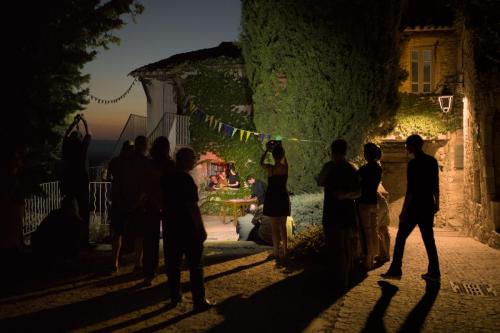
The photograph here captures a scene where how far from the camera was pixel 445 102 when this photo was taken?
41.0 feet

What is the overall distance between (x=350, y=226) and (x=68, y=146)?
4805 millimetres

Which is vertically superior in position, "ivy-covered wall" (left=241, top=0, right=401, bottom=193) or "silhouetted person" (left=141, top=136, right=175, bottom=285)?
"ivy-covered wall" (left=241, top=0, right=401, bottom=193)

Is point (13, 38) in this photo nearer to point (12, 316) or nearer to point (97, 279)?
point (97, 279)

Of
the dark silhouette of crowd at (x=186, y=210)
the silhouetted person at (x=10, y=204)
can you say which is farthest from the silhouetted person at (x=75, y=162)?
the silhouetted person at (x=10, y=204)

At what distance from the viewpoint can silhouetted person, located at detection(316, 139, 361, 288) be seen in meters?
5.83

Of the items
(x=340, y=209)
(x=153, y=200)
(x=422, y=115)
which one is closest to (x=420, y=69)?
(x=422, y=115)

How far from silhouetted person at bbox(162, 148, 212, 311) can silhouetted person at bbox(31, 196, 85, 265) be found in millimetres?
2433

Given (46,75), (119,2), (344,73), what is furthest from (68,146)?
(344,73)

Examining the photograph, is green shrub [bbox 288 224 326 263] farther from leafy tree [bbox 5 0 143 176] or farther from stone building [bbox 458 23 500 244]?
leafy tree [bbox 5 0 143 176]

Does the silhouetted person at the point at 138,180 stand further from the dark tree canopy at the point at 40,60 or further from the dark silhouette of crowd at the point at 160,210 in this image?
the dark tree canopy at the point at 40,60

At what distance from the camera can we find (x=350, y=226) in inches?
233

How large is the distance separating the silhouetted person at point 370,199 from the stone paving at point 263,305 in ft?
1.11

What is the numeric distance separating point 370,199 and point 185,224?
9.54ft

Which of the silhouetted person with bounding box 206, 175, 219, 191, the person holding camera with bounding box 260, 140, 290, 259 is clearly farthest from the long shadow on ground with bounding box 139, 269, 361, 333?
the silhouetted person with bounding box 206, 175, 219, 191
